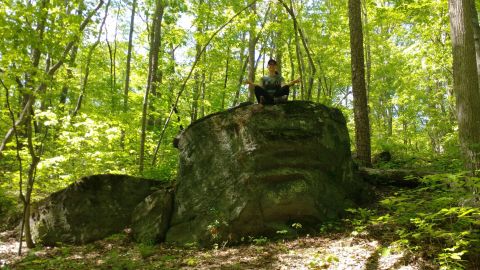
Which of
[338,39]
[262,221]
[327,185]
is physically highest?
[338,39]

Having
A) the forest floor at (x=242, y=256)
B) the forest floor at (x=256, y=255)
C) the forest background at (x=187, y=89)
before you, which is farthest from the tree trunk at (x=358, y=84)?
the forest floor at (x=242, y=256)

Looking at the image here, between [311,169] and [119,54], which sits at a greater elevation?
[119,54]

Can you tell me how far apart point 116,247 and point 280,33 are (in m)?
12.9

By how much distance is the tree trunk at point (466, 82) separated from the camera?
5730mm

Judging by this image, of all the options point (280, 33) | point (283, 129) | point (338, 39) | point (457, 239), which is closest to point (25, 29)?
point (283, 129)

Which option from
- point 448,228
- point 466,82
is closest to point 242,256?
point 448,228

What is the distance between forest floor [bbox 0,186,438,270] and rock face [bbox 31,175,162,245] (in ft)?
1.85

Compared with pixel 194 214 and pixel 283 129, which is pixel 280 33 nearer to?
pixel 283 129

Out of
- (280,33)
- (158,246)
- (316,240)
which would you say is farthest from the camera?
(280,33)

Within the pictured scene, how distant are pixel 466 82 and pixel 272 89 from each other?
157 inches

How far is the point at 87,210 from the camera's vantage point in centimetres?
895

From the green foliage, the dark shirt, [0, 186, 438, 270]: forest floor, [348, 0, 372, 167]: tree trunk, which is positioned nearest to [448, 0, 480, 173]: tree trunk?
[0, 186, 438, 270]: forest floor

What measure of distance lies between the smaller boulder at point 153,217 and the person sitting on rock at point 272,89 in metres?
3.32

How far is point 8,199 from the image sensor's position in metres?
11.1
